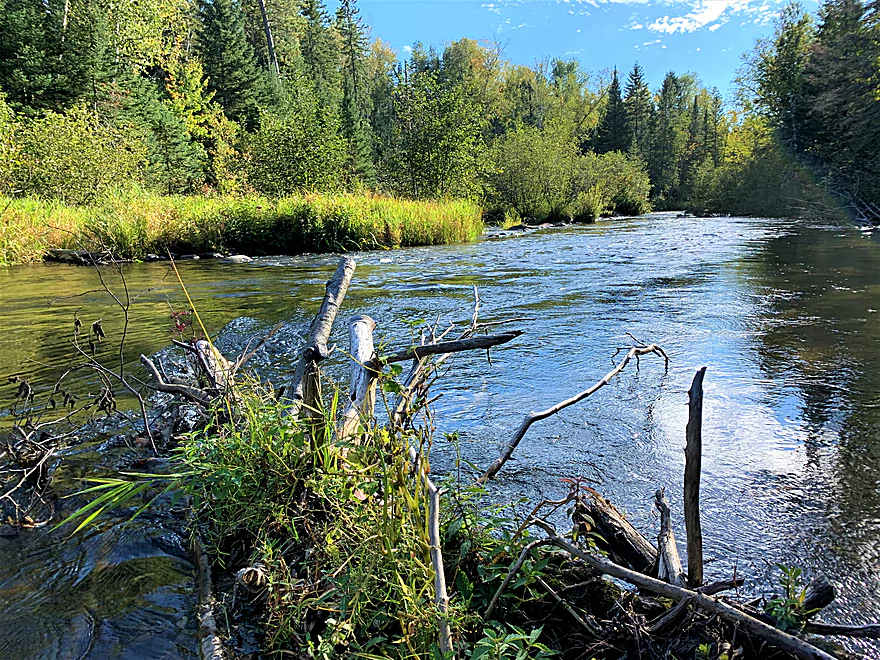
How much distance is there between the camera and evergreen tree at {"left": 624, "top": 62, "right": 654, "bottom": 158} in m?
70.1

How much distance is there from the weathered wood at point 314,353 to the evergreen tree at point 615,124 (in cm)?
6877

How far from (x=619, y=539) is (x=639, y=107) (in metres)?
79.7

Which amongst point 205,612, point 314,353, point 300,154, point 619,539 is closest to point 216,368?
point 314,353

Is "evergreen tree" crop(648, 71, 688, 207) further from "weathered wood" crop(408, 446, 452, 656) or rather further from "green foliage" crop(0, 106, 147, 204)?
"weathered wood" crop(408, 446, 452, 656)

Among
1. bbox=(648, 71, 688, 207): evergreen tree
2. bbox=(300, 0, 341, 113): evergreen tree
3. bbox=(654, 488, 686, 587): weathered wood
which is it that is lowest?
bbox=(654, 488, 686, 587): weathered wood

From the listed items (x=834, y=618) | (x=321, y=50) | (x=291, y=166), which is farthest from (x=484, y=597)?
(x=321, y=50)

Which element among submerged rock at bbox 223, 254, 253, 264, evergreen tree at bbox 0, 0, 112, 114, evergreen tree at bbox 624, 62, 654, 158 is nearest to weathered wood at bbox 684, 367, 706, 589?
submerged rock at bbox 223, 254, 253, 264

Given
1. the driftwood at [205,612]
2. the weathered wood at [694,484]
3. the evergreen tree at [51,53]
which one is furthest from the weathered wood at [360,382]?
the evergreen tree at [51,53]

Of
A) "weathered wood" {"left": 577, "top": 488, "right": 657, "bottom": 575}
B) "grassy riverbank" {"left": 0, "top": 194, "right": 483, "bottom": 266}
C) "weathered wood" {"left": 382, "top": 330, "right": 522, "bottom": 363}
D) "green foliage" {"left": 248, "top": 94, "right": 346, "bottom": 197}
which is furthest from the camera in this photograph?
"green foliage" {"left": 248, "top": 94, "right": 346, "bottom": 197}

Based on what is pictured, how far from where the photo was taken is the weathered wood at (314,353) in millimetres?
2762

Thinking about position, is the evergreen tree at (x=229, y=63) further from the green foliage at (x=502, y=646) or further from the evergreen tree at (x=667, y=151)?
the green foliage at (x=502, y=646)

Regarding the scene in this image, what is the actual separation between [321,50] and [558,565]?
220 feet

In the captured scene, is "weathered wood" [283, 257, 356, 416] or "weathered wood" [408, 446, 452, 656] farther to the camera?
"weathered wood" [283, 257, 356, 416]

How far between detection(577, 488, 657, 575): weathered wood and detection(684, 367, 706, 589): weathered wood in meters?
0.16
